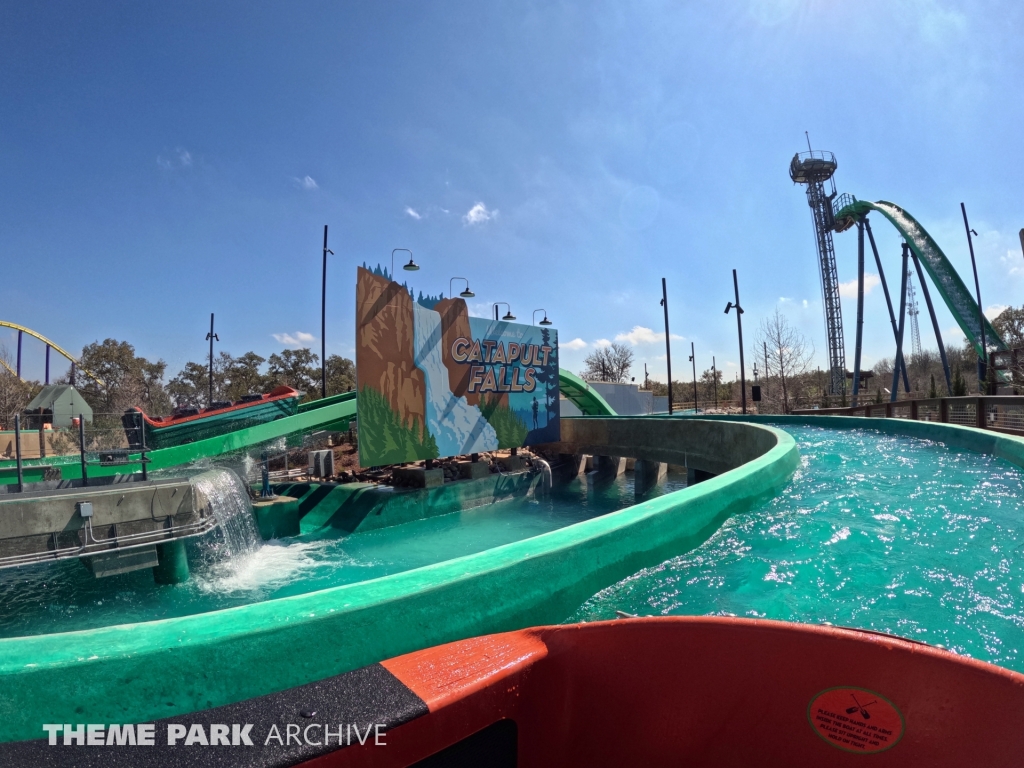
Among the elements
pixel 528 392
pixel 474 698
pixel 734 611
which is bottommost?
pixel 734 611

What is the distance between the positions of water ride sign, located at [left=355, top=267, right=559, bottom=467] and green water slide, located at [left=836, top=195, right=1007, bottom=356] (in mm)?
19387

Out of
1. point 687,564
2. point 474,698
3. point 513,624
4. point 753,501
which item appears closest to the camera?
point 474,698

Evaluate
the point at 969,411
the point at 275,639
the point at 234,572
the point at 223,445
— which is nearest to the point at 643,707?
the point at 275,639

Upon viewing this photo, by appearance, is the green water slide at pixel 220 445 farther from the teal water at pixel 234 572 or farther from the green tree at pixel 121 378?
the green tree at pixel 121 378

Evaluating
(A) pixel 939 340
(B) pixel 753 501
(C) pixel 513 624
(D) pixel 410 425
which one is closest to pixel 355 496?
(D) pixel 410 425

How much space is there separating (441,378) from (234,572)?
7002 millimetres

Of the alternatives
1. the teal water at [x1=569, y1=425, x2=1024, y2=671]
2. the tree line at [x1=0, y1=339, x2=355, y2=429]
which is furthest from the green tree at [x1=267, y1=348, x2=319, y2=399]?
the teal water at [x1=569, y1=425, x2=1024, y2=671]

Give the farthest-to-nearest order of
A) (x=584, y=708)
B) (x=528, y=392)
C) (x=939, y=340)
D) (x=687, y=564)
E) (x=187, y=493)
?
(x=939, y=340), (x=528, y=392), (x=187, y=493), (x=687, y=564), (x=584, y=708)

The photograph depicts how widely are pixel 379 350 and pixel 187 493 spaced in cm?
576

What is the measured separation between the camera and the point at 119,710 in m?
1.94

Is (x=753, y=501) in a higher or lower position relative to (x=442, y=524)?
higher

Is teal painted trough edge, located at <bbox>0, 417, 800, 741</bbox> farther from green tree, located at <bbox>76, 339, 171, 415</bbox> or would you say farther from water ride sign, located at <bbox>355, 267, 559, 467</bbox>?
green tree, located at <bbox>76, 339, 171, 415</bbox>

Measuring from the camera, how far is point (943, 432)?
10406 mm

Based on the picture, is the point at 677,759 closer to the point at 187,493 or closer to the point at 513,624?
the point at 513,624
